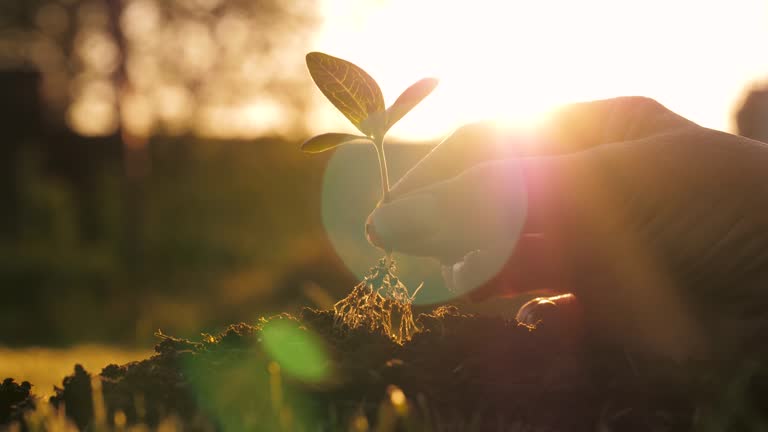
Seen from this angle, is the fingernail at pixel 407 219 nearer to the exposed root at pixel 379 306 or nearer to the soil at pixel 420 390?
the exposed root at pixel 379 306

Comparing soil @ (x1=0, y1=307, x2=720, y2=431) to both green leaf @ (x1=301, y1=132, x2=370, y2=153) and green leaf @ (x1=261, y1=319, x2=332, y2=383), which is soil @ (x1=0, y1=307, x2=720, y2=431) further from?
green leaf @ (x1=301, y1=132, x2=370, y2=153)

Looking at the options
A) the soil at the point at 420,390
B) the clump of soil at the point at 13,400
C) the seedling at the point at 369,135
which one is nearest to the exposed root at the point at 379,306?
the seedling at the point at 369,135

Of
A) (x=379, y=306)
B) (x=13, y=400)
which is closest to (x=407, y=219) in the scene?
(x=379, y=306)

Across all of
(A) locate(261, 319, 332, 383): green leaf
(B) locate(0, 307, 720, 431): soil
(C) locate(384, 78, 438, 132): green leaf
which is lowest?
(B) locate(0, 307, 720, 431): soil

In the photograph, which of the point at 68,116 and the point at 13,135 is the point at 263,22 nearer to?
the point at 68,116

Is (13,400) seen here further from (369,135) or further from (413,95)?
(413,95)

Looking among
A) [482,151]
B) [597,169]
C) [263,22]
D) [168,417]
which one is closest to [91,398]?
[168,417]

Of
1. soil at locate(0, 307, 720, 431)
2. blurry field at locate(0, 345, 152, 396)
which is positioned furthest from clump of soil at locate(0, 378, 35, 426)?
blurry field at locate(0, 345, 152, 396)
